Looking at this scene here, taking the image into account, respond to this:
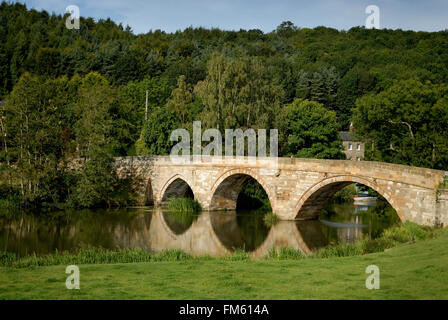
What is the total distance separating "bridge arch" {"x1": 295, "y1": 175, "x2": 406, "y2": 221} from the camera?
70.0 feet

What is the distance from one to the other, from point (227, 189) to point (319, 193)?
6791 mm

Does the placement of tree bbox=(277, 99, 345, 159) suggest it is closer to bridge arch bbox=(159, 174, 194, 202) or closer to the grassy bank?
bridge arch bbox=(159, 174, 194, 202)

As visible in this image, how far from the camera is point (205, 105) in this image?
3294cm

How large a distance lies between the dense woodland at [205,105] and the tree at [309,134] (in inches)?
2.9

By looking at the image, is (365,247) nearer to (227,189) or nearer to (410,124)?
(410,124)

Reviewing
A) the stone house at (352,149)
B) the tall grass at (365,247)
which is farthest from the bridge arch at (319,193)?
the stone house at (352,149)

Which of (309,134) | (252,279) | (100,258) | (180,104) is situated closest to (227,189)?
(309,134)

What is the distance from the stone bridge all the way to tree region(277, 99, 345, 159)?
5465mm

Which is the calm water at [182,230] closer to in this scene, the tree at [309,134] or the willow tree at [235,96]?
the tree at [309,134]

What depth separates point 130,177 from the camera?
32281 mm

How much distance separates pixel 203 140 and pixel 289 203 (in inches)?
384

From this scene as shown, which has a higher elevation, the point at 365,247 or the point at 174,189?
the point at 174,189

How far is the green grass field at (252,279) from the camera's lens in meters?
8.32

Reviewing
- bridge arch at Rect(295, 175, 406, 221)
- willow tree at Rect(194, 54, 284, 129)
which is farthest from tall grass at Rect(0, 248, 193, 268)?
willow tree at Rect(194, 54, 284, 129)
